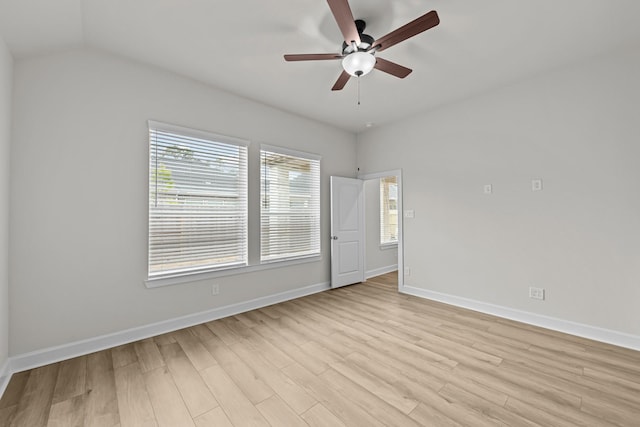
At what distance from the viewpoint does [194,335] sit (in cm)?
288

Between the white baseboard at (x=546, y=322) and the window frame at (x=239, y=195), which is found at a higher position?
the window frame at (x=239, y=195)

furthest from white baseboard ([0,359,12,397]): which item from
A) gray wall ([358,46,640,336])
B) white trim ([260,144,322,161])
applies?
gray wall ([358,46,640,336])

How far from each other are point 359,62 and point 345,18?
44 centimetres

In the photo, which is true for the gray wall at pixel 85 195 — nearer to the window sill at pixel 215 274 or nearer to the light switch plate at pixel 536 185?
the window sill at pixel 215 274

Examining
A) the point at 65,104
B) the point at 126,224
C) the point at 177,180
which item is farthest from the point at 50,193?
the point at 177,180

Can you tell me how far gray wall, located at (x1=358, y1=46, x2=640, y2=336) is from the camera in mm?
2637

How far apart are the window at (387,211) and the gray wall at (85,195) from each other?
13.3 feet

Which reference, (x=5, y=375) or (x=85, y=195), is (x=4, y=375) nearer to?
(x=5, y=375)

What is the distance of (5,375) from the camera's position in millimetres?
2084

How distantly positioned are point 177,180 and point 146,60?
4.27 ft

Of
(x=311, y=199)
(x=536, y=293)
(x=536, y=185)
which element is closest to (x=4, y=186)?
(x=311, y=199)

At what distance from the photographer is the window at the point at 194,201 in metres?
2.94

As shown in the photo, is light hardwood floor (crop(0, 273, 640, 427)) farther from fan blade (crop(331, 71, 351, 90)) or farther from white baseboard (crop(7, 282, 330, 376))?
fan blade (crop(331, 71, 351, 90))

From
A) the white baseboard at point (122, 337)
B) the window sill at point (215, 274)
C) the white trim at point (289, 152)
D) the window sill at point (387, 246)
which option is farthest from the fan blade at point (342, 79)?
the window sill at point (387, 246)
